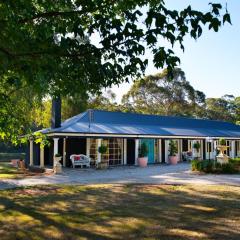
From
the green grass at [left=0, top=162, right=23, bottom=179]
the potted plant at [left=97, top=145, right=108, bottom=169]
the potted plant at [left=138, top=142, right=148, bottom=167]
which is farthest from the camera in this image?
the potted plant at [left=138, top=142, right=148, bottom=167]

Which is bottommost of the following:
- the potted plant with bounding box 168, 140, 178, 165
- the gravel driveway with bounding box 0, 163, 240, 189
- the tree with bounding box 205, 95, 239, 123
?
the gravel driveway with bounding box 0, 163, 240, 189

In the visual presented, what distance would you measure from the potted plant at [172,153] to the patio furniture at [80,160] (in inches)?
284

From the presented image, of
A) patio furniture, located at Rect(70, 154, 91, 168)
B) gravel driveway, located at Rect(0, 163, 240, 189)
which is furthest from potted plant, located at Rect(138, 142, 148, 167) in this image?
gravel driveway, located at Rect(0, 163, 240, 189)

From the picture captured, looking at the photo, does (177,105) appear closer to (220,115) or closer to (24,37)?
(220,115)

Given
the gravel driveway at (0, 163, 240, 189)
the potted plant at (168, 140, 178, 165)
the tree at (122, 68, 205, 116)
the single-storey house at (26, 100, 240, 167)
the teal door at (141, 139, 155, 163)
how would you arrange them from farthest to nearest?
the tree at (122, 68, 205, 116) → the teal door at (141, 139, 155, 163) → the potted plant at (168, 140, 178, 165) → the single-storey house at (26, 100, 240, 167) → the gravel driveway at (0, 163, 240, 189)

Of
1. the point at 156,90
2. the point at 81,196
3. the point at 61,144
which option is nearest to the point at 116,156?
the point at 61,144

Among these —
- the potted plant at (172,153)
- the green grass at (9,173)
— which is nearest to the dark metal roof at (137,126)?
the potted plant at (172,153)

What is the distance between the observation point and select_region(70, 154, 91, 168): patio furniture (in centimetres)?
2731

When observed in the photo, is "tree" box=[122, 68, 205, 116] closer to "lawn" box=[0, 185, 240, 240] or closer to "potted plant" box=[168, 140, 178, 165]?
"potted plant" box=[168, 140, 178, 165]

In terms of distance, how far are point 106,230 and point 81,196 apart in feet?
16.9

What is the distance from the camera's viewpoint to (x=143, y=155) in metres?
30.0

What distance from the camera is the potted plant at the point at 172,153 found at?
3187 cm

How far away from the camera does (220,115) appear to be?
7462 centimetres

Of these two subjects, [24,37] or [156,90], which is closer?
[24,37]
